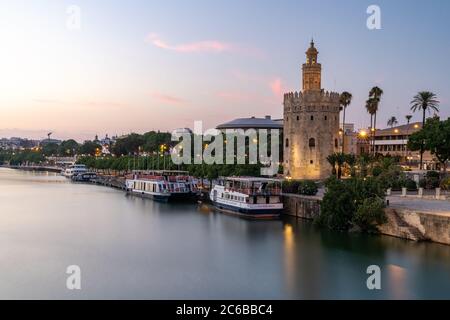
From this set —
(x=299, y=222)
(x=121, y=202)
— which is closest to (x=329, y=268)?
(x=299, y=222)

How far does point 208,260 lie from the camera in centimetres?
3047

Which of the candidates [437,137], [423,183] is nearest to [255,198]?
[423,183]

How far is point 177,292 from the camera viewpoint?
24.0 meters

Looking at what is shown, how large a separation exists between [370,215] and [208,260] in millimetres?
10939

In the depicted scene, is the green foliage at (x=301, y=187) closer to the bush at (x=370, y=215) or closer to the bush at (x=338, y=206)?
the bush at (x=338, y=206)

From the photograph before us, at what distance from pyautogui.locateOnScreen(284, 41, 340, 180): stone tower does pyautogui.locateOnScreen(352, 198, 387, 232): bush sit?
2451cm

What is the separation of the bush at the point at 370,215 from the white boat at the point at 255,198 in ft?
32.7

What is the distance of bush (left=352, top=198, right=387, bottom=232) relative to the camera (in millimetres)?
34188

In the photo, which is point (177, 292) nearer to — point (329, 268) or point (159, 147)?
point (329, 268)

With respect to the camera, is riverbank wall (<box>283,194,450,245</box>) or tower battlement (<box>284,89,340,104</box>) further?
tower battlement (<box>284,89,340,104</box>)

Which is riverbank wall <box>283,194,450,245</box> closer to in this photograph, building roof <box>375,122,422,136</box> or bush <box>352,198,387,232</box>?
bush <box>352,198,387,232</box>

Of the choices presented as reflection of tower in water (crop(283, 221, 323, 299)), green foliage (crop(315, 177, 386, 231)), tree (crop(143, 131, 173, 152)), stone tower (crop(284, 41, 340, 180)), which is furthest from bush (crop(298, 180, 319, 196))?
tree (crop(143, 131, 173, 152))

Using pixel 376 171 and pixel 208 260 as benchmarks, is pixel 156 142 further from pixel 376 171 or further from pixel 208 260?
pixel 208 260

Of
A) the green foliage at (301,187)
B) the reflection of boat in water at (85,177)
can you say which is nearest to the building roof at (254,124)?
the reflection of boat in water at (85,177)
